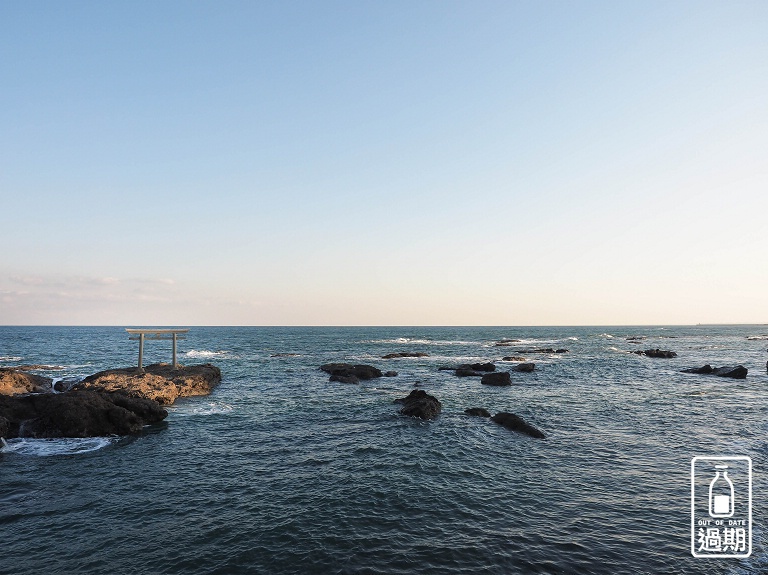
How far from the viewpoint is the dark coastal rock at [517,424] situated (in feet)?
76.4

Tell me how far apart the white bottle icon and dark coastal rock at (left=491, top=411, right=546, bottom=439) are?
7904 millimetres

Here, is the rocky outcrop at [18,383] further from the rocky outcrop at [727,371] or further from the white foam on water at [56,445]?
the rocky outcrop at [727,371]

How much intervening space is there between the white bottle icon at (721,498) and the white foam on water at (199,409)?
90.3ft

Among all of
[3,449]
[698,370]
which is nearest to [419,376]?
[698,370]

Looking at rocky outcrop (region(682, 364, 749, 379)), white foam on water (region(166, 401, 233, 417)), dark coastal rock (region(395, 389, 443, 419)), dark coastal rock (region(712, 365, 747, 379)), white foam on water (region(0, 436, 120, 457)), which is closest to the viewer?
white foam on water (region(0, 436, 120, 457))

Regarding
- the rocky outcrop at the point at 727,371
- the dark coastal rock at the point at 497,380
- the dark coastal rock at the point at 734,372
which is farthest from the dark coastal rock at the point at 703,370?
the dark coastal rock at the point at 497,380

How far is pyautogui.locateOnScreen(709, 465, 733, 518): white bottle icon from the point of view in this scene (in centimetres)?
1413

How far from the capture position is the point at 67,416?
23125mm

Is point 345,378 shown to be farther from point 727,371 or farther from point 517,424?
point 727,371

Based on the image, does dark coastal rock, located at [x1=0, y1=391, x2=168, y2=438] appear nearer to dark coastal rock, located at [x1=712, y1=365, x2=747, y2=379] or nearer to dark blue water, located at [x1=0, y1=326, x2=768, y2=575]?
dark blue water, located at [x1=0, y1=326, x2=768, y2=575]

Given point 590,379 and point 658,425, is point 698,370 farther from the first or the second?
point 658,425

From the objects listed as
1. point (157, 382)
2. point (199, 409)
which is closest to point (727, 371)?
point (199, 409)

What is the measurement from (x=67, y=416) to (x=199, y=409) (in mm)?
8246

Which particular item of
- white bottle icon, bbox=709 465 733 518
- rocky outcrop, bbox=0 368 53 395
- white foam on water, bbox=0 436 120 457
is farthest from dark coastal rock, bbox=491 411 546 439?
rocky outcrop, bbox=0 368 53 395
